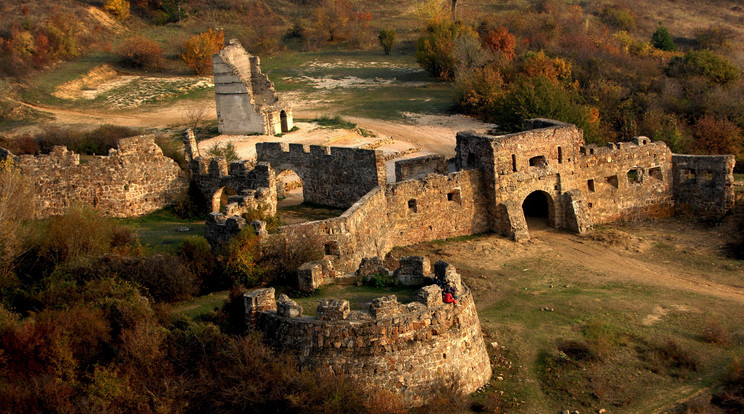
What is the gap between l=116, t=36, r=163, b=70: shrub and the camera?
53719 millimetres

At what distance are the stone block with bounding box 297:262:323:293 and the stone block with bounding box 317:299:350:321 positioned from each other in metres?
2.30

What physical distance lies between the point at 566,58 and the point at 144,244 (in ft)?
106

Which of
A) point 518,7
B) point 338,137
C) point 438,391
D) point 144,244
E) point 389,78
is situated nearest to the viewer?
point 438,391

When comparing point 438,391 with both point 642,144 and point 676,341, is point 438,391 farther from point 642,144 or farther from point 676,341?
point 642,144

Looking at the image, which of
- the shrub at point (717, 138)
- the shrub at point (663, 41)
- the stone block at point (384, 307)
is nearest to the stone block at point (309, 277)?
the stone block at point (384, 307)

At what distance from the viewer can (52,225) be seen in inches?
840

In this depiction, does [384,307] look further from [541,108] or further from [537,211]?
[541,108]

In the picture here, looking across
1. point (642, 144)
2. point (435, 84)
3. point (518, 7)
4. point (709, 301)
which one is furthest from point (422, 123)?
point (518, 7)

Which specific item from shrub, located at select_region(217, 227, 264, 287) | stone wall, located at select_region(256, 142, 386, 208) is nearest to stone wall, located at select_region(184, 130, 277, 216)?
stone wall, located at select_region(256, 142, 386, 208)

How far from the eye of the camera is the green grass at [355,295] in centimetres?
1662

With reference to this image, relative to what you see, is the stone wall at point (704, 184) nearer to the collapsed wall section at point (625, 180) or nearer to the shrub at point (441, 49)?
the collapsed wall section at point (625, 180)

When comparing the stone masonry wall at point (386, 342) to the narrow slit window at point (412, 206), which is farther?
the narrow slit window at point (412, 206)

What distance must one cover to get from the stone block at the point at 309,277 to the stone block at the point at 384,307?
254 cm

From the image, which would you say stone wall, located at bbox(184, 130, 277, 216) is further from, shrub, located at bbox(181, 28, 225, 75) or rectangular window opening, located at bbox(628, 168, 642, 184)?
shrub, located at bbox(181, 28, 225, 75)
